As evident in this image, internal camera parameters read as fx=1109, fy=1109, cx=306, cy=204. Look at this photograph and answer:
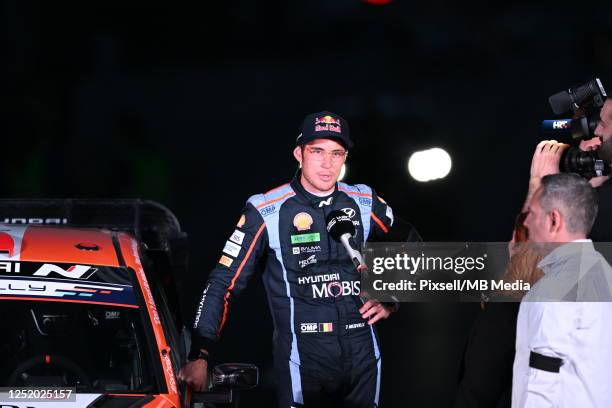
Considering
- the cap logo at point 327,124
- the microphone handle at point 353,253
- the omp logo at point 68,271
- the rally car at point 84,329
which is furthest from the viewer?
the cap logo at point 327,124

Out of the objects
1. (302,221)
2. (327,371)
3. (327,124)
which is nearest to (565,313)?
(327,371)

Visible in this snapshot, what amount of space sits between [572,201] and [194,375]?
174cm

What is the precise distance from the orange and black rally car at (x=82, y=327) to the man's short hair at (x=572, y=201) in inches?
65.0

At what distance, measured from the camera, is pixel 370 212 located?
5.23 meters

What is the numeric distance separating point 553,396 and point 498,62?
12020 millimetres

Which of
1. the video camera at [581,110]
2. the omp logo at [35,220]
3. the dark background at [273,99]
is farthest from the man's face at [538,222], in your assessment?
the dark background at [273,99]

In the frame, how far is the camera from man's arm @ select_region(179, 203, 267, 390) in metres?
4.74

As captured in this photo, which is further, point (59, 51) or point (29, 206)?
point (59, 51)

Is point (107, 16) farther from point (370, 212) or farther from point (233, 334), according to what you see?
point (370, 212)

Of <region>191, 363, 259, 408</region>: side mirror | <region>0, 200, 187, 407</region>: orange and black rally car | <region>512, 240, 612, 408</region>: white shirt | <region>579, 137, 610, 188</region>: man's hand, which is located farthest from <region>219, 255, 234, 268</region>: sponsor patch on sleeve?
<region>512, 240, 612, 408</region>: white shirt

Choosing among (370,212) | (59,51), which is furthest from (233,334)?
(59,51)

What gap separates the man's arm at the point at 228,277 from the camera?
4.74 meters

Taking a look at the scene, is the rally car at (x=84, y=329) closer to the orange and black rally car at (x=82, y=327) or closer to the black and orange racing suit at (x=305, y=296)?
the orange and black rally car at (x=82, y=327)

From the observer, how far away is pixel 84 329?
456 centimetres
